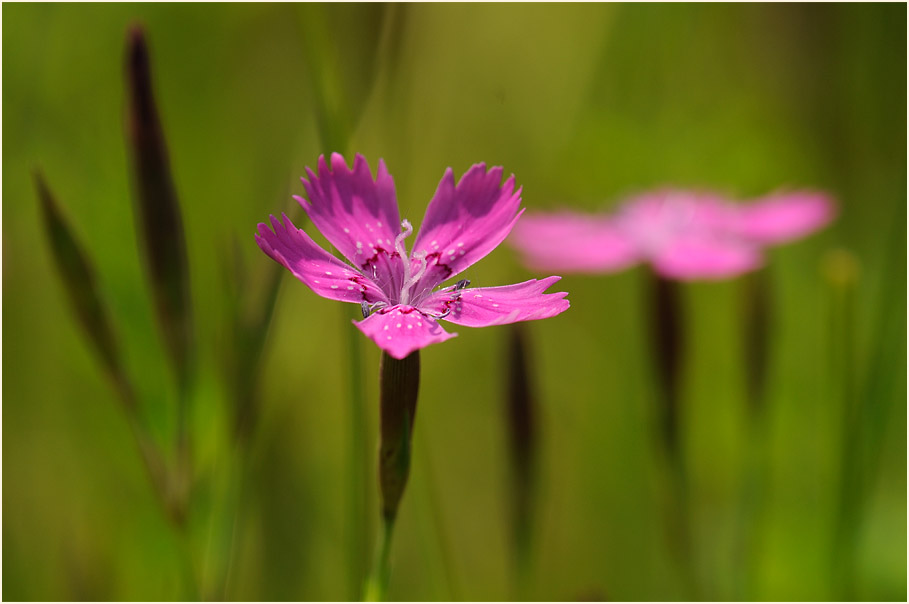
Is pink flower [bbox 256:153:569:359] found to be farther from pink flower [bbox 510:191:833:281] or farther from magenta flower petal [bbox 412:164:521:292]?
pink flower [bbox 510:191:833:281]

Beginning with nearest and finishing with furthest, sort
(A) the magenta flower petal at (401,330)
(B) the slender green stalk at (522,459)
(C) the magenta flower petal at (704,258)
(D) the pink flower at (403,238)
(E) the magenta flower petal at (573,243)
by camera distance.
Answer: (A) the magenta flower petal at (401,330) < (D) the pink flower at (403,238) < (B) the slender green stalk at (522,459) < (C) the magenta flower petal at (704,258) < (E) the magenta flower petal at (573,243)

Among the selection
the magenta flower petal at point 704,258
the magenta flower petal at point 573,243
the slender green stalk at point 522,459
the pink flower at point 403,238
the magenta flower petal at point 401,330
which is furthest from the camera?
the magenta flower petal at point 573,243

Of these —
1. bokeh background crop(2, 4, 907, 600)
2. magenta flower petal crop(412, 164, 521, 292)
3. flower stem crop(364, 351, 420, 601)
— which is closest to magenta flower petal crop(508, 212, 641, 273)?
bokeh background crop(2, 4, 907, 600)

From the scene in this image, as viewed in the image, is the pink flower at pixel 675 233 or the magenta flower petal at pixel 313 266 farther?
the pink flower at pixel 675 233

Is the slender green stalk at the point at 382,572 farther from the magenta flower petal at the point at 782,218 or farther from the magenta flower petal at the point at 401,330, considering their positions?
the magenta flower petal at the point at 782,218

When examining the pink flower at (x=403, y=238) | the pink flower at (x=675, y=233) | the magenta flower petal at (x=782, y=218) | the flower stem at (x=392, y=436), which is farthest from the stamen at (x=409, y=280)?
the magenta flower petal at (x=782, y=218)

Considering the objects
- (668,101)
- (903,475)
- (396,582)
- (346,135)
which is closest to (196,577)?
(346,135)

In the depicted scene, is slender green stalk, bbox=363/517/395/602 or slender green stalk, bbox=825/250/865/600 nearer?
slender green stalk, bbox=363/517/395/602

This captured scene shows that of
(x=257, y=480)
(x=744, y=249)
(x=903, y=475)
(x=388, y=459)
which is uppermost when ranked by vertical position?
(x=744, y=249)

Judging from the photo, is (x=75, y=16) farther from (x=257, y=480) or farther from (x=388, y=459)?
(x=388, y=459)
